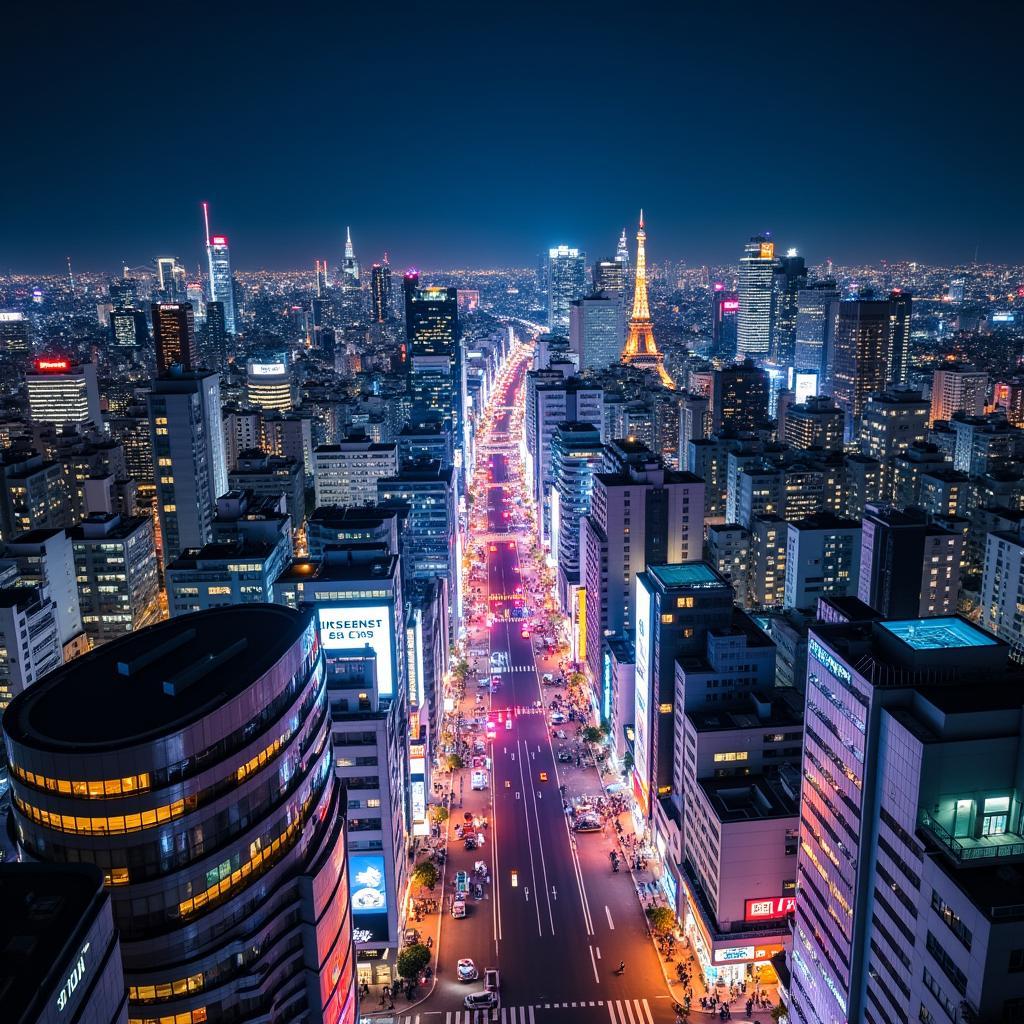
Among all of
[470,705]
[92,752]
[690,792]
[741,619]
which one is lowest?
[470,705]

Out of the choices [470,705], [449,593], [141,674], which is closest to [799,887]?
[141,674]

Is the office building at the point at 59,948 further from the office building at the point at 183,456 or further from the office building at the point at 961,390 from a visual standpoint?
the office building at the point at 961,390

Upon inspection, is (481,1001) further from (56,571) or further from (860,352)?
(860,352)

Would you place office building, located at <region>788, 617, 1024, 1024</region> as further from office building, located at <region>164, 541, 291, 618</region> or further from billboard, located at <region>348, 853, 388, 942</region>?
A: office building, located at <region>164, 541, 291, 618</region>

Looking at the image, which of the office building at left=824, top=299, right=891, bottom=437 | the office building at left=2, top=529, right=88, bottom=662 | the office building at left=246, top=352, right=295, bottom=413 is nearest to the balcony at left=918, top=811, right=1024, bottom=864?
the office building at left=2, top=529, right=88, bottom=662

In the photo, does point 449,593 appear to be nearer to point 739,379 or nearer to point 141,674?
point 141,674

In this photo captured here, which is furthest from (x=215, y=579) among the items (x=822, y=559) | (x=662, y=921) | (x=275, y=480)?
(x=822, y=559)

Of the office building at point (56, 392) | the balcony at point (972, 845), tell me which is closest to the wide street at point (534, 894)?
the balcony at point (972, 845)
